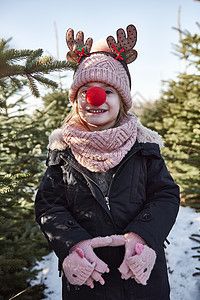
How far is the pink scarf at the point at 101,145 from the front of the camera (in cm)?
142

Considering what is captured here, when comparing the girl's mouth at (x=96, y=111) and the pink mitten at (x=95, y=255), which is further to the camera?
the girl's mouth at (x=96, y=111)

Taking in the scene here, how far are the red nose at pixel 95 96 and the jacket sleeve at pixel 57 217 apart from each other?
0.49 m

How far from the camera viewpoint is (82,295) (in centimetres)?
137

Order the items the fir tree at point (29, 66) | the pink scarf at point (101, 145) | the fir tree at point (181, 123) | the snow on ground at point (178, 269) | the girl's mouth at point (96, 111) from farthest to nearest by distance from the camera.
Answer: the fir tree at point (181, 123)
the snow on ground at point (178, 269)
the girl's mouth at point (96, 111)
the pink scarf at point (101, 145)
the fir tree at point (29, 66)

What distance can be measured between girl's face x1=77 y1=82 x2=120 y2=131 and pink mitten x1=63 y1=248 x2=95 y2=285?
793mm

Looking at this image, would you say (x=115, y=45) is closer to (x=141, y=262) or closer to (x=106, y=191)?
(x=106, y=191)

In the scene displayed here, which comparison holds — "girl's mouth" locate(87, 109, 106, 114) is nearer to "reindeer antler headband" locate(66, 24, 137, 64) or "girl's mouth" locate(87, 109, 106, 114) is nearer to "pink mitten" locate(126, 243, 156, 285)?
"reindeer antler headband" locate(66, 24, 137, 64)

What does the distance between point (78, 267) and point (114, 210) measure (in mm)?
368

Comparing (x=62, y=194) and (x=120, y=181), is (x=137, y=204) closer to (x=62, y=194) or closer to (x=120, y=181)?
(x=120, y=181)

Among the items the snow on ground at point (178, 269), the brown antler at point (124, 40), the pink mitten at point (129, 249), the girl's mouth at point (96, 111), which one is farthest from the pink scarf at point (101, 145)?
the snow on ground at point (178, 269)

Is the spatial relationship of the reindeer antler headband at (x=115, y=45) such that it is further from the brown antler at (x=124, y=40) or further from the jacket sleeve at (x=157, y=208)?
the jacket sleeve at (x=157, y=208)

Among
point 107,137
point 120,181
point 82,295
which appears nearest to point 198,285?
point 82,295

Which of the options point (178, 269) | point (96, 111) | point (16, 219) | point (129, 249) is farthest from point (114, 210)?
point (178, 269)

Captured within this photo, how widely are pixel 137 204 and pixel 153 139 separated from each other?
0.46m
